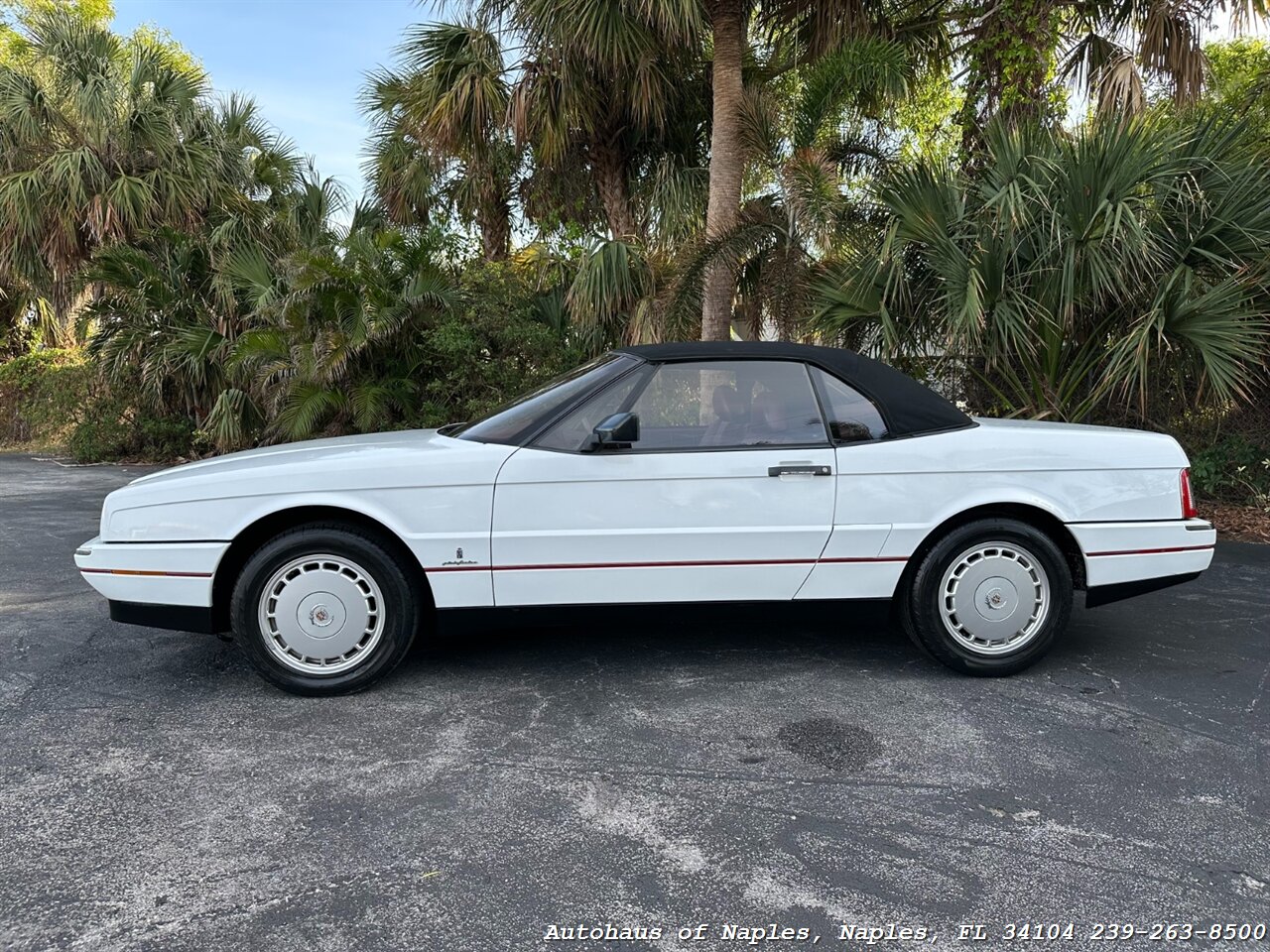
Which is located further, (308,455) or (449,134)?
(449,134)

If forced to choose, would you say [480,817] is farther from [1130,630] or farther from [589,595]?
[1130,630]

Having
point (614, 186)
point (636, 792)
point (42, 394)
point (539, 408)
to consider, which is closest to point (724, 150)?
point (614, 186)

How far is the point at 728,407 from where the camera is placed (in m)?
3.92

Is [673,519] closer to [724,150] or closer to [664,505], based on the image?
[664,505]

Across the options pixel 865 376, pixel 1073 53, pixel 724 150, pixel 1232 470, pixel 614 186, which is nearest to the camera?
pixel 865 376

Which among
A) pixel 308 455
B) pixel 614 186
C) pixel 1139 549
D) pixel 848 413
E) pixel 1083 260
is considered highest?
pixel 614 186

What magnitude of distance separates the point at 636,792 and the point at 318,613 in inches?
62.6

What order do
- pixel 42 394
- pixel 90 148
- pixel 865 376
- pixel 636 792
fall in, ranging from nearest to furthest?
pixel 636 792, pixel 865 376, pixel 90 148, pixel 42 394

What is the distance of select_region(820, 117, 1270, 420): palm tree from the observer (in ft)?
21.4

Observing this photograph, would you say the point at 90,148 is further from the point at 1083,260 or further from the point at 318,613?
the point at 1083,260

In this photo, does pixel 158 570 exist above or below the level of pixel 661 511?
below

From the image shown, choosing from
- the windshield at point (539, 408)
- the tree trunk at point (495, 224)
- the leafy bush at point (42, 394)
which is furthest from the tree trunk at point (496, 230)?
the windshield at point (539, 408)

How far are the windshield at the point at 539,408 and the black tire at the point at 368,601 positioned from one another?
64 centimetres

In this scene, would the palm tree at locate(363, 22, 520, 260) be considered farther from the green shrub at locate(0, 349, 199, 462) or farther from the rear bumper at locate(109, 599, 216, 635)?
the rear bumper at locate(109, 599, 216, 635)
